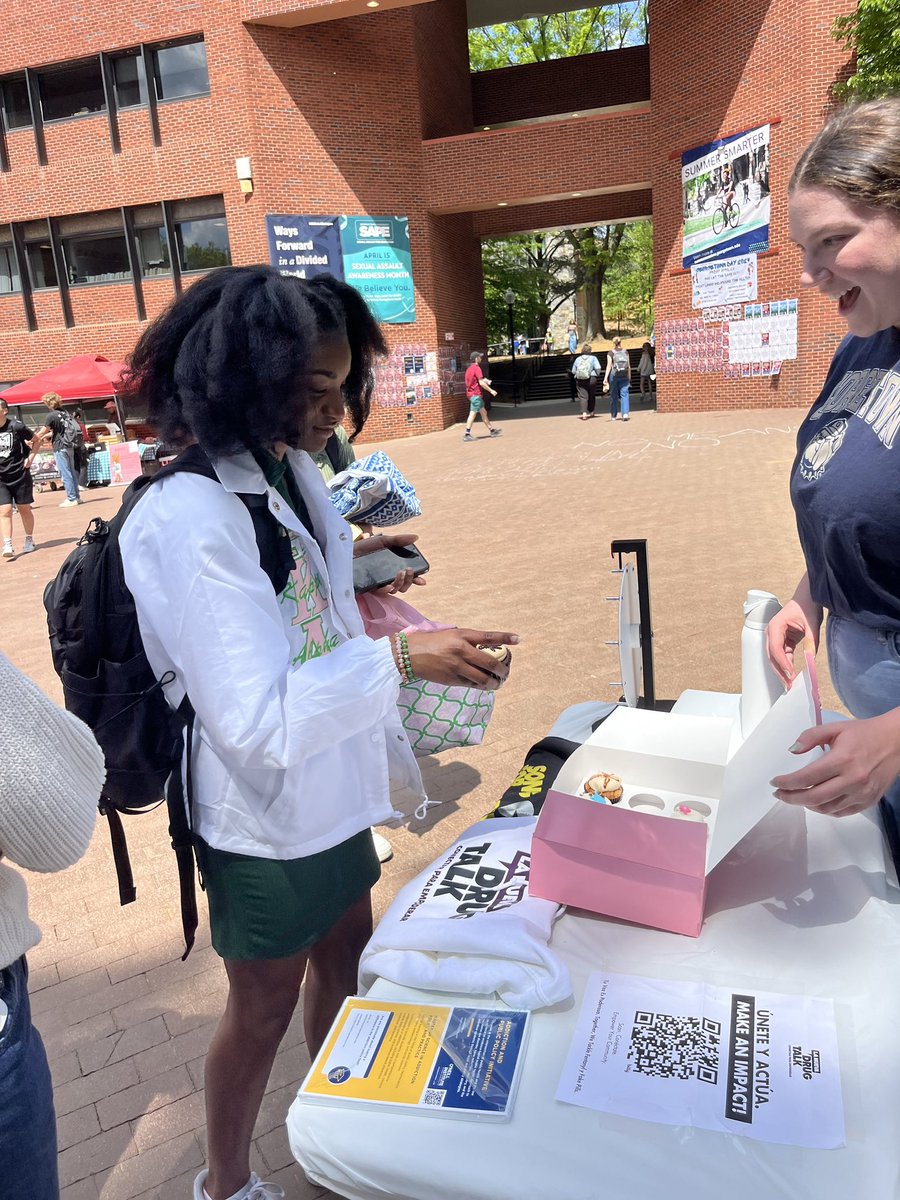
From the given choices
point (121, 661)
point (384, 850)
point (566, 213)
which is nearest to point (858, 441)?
point (121, 661)

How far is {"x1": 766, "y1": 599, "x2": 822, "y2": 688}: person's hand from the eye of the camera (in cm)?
191

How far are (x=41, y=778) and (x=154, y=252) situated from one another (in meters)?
22.7

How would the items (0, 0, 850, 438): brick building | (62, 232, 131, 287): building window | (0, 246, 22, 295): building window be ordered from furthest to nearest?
(0, 246, 22, 295): building window, (62, 232, 131, 287): building window, (0, 0, 850, 438): brick building

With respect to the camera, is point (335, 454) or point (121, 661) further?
point (335, 454)

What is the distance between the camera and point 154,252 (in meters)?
21.1

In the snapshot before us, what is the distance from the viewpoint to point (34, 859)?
1182mm

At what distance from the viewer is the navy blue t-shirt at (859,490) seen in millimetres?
1530

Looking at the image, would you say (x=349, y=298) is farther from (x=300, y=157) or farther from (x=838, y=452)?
(x=300, y=157)

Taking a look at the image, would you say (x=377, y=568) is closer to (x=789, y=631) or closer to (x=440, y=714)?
(x=440, y=714)

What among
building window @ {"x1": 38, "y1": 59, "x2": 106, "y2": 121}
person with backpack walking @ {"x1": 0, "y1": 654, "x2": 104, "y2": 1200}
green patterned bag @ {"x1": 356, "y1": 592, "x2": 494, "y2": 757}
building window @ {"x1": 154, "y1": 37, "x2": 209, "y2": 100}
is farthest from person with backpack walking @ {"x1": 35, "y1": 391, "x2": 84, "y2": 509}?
person with backpack walking @ {"x1": 0, "y1": 654, "x2": 104, "y2": 1200}

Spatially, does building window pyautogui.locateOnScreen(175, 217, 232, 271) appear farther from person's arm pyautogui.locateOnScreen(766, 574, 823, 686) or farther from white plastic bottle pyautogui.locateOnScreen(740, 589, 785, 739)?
person's arm pyautogui.locateOnScreen(766, 574, 823, 686)

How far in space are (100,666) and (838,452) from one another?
4.62ft

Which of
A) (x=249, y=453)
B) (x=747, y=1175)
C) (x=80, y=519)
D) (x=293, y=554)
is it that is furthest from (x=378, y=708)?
(x=80, y=519)

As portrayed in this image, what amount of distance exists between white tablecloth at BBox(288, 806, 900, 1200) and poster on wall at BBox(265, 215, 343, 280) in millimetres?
19915
